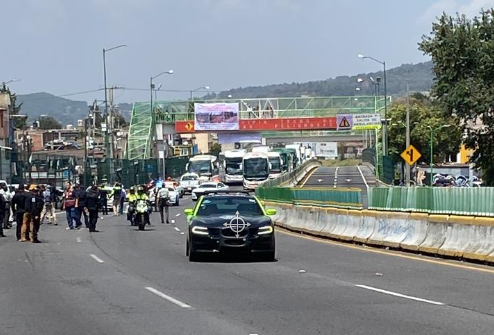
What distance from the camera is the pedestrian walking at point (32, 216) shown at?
89.7ft

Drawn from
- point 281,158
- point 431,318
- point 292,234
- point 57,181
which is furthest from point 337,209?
point 281,158

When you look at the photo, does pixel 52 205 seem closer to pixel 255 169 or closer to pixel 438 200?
pixel 438 200

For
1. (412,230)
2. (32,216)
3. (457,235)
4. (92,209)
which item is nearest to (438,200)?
(412,230)

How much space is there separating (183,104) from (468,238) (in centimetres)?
8199

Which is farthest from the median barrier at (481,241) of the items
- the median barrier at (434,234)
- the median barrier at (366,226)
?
the median barrier at (366,226)

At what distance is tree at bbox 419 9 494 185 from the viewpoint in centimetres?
4675

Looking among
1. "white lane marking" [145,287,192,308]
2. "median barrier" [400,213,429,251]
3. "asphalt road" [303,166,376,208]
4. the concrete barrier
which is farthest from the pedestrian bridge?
"white lane marking" [145,287,192,308]

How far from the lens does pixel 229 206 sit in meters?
21.5

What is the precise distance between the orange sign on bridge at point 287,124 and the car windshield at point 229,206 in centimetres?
7108

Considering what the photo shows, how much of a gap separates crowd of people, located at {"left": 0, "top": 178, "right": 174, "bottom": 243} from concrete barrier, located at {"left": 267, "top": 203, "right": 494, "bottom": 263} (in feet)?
27.1

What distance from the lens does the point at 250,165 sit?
7856cm

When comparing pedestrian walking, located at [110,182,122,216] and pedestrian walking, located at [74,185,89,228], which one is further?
pedestrian walking, located at [110,182,122,216]

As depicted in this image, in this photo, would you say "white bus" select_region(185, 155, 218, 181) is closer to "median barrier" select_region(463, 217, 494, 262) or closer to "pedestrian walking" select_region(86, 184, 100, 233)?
"pedestrian walking" select_region(86, 184, 100, 233)

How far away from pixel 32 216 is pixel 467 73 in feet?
92.9
